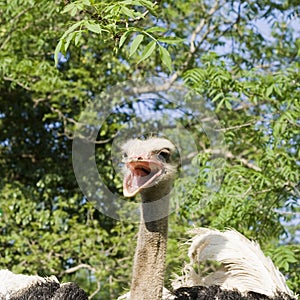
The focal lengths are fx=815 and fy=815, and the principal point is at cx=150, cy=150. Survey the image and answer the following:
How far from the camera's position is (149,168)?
8.97 ft

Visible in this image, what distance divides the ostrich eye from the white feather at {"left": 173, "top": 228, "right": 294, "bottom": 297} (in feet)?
2.30

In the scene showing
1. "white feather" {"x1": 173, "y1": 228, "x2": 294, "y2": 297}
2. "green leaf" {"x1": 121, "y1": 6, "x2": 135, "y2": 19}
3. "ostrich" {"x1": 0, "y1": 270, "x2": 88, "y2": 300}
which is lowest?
"ostrich" {"x1": 0, "y1": 270, "x2": 88, "y2": 300}

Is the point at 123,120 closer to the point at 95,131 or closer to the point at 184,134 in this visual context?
the point at 95,131

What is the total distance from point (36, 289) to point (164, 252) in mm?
481

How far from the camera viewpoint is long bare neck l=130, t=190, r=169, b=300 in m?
2.85

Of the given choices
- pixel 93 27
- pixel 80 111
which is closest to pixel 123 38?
pixel 93 27

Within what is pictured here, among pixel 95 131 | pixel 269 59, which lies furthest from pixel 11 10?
pixel 269 59

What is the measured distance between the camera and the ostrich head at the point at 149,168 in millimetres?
2664

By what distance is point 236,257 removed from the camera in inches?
132

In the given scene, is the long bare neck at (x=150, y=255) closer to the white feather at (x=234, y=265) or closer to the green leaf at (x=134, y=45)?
the white feather at (x=234, y=265)

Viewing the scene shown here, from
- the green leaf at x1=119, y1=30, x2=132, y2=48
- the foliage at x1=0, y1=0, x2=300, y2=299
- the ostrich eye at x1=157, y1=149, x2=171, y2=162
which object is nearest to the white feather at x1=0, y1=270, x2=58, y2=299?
the ostrich eye at x1=157, y1=149, x2=171, y2=162

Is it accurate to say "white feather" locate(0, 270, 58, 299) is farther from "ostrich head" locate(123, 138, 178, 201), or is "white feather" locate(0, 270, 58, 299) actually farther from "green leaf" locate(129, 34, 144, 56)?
"green leaf" locate(129, 34, 144, 56)

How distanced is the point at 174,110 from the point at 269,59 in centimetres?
196

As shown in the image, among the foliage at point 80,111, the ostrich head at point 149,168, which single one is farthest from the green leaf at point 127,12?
the foliage at point 80,111
